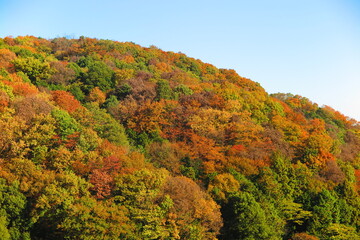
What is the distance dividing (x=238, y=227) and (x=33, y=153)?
872 inches

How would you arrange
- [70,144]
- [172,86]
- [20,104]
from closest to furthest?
[70,144], [20,104], [172,86]

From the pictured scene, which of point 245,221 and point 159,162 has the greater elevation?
point 159,162

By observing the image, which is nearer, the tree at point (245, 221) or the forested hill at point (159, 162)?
the forested hill at point (159, 162)

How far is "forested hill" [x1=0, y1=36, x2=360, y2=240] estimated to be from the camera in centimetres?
3612

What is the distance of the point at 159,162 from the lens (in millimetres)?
48500

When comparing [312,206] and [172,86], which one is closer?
[312,206]

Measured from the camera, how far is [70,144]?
4394cm

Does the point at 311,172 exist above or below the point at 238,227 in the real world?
above

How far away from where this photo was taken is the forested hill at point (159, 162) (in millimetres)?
36125

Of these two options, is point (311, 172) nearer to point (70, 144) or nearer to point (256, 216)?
point (256, 216)

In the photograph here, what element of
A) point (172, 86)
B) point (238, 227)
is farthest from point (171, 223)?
point (172, 86)

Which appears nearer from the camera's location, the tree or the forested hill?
the forested hill

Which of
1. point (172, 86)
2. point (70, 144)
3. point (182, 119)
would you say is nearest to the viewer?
point (70, 144)

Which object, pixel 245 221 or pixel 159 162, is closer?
pixel 245 221
